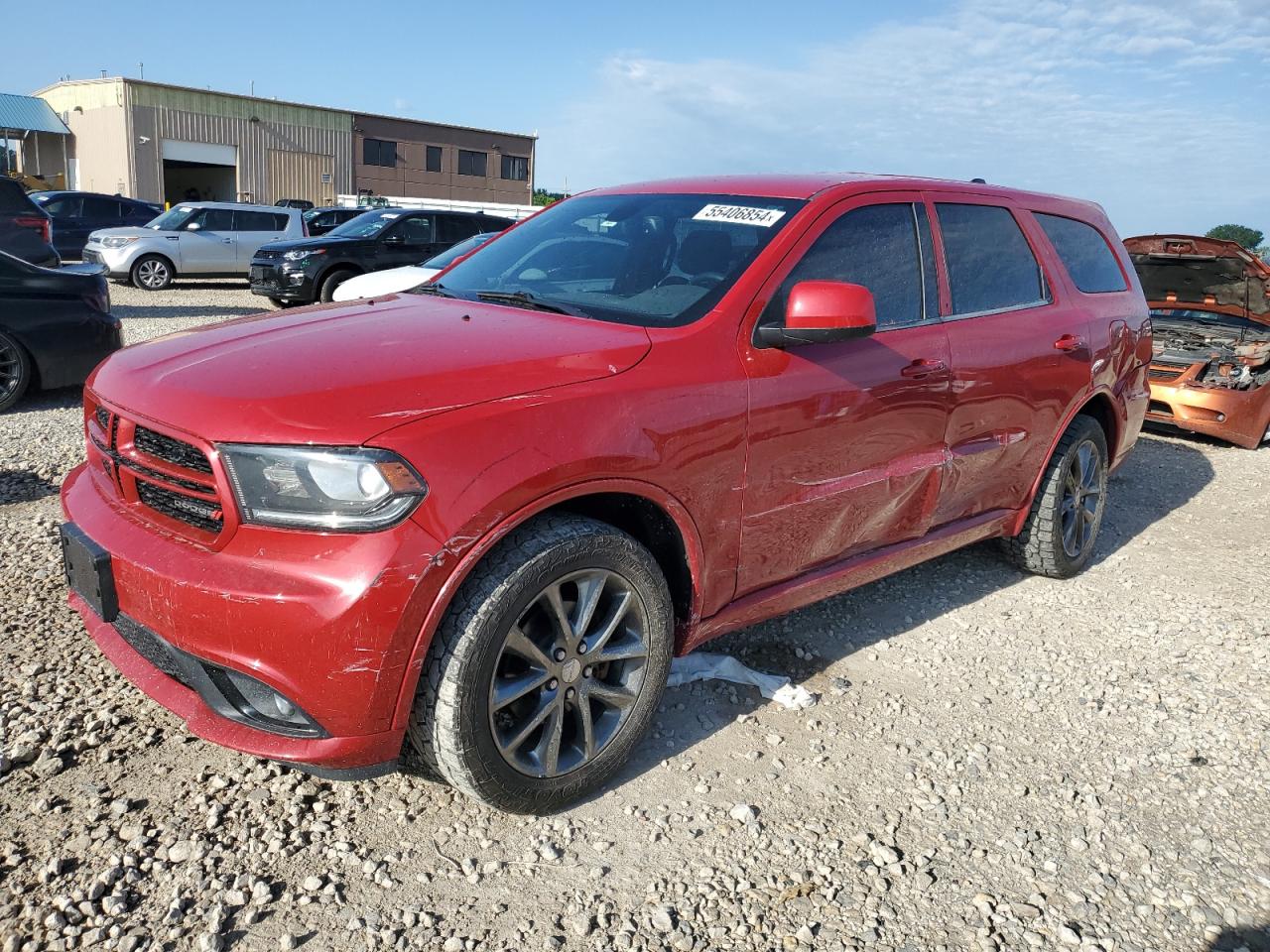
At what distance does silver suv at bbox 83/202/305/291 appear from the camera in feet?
54.7

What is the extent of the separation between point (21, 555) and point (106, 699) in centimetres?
147

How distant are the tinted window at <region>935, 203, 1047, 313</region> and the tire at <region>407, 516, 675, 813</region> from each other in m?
2.00

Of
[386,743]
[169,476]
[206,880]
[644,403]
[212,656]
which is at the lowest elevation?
[206,880]

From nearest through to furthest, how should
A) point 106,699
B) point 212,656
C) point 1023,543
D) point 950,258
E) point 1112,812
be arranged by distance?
point 212,656 → point 1112,812 → point 106,699 → point 950,258 → point 1023,543

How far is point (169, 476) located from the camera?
2.45 meters

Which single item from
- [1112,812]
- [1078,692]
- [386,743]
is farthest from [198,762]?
[1078,692]

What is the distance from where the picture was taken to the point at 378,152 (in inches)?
1921

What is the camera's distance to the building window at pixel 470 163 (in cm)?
5291

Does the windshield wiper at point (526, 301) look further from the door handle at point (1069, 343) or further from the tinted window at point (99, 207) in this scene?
the tinted window at point (99, 207)

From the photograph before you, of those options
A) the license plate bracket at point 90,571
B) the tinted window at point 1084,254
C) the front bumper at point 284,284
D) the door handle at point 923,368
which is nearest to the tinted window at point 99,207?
the front bumper at point 284,284

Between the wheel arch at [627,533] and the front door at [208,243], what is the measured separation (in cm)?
1719

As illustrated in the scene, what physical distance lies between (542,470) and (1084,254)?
3.73 metres

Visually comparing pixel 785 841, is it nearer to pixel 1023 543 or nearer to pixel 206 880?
pixel 206 880

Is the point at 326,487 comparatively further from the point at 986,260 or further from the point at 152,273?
the point at 152,273
